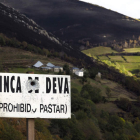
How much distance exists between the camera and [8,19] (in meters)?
163

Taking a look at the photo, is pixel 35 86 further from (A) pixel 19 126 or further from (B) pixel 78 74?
(B) pixel 78 74

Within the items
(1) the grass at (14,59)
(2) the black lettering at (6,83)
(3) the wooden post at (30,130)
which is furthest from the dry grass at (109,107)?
(2) the black lettering at (6,83)

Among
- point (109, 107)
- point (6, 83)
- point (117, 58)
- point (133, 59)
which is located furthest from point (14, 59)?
point (133, 59)

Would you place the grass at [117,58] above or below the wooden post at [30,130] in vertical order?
below

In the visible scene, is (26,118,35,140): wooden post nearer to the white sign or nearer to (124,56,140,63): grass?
the white sign

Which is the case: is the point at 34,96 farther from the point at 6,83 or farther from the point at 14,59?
the point at 14,59

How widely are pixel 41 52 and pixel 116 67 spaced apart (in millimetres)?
66350

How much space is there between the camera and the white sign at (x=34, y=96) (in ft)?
13.2

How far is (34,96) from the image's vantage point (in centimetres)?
406

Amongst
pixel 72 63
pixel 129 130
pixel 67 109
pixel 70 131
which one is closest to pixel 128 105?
pixel 129 130

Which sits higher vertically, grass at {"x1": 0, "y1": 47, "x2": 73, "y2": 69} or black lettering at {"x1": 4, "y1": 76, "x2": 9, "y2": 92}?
black lettering at {"x1": 4, "y1": 76, "x2": 9, "y2": 92}

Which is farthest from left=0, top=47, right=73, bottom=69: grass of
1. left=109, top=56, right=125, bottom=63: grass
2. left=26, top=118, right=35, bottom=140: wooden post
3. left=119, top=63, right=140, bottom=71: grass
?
left=109, top=56, right=125, bottom=63: grass

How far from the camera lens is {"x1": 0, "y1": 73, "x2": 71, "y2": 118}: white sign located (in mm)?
4023

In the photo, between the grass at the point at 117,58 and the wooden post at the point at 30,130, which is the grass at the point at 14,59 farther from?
the grass at the point at 117,58
